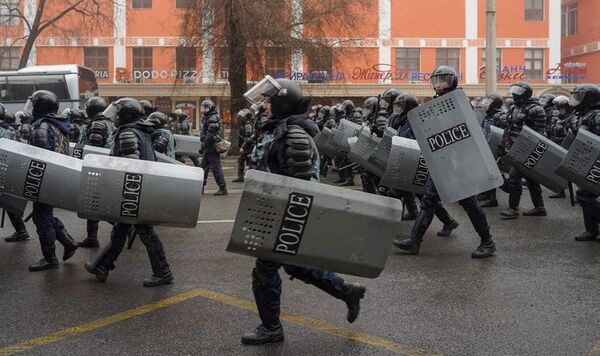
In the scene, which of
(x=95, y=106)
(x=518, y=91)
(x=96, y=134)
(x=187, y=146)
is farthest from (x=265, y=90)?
(x=187, y=146)

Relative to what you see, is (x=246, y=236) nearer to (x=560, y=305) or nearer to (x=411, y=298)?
(x=411, y=298)

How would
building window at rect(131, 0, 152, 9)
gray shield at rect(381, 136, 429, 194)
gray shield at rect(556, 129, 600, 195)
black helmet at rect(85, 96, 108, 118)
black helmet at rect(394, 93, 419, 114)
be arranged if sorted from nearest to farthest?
gray shield at rect(556, 129, 600, 195) < gray shield at rect(381, 136, 429, 194) < black helmet at rect(394, 93, 419, 114) < black helmet at rect(85, 96, 108, 118) < building window at rect(131, 0, 152, 9)

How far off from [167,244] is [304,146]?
4219 mm

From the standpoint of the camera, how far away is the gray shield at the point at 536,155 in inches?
353

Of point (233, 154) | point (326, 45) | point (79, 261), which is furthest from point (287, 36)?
point (79, 261)

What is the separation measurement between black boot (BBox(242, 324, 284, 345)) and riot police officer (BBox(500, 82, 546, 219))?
6126 millimetres

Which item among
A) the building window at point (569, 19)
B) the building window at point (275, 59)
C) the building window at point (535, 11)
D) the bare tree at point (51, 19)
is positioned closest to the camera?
the building window at point (275, 59)

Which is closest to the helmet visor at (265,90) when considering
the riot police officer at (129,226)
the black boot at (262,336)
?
the black boot at (262,336)

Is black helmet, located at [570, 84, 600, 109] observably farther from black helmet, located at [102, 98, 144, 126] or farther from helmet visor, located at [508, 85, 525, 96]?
black helmet, located at [102, 98, 144, 126]

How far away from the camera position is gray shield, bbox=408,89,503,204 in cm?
673

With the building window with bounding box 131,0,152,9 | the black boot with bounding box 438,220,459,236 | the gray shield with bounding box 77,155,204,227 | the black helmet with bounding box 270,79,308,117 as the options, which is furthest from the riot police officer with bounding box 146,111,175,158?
the building window with bounding box 131,0,152,9

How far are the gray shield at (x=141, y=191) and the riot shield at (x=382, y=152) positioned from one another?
3883 mm

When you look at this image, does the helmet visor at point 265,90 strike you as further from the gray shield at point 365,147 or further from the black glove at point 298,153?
the gray shield at point 365,147

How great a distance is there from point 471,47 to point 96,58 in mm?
23677
